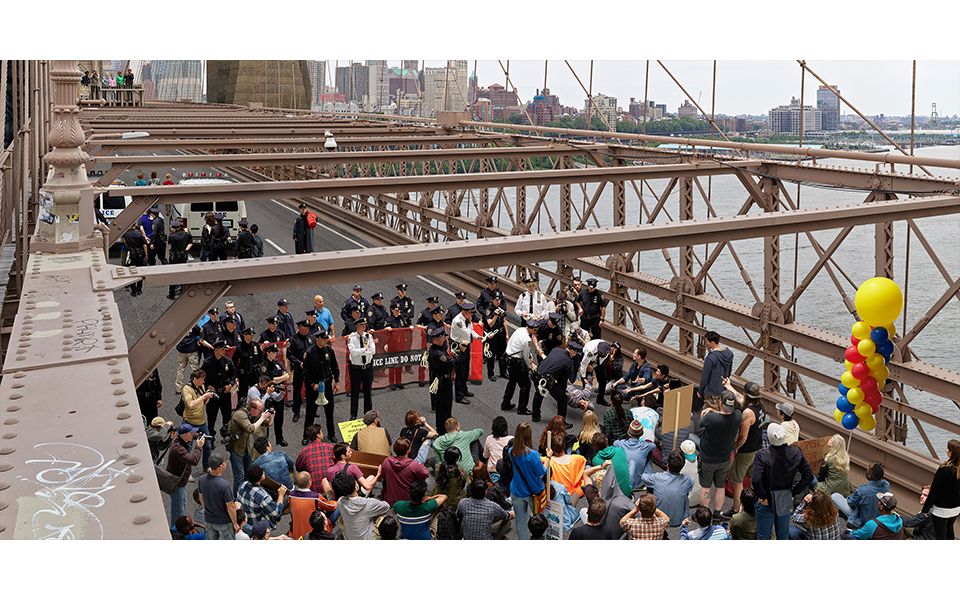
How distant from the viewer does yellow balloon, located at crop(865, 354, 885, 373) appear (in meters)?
9.59

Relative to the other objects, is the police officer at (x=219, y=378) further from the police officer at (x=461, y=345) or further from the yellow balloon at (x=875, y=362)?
the yellow balloon at (x=875, y=362)

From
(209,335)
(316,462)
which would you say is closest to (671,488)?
(316,462)

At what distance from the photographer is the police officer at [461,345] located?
13352mm

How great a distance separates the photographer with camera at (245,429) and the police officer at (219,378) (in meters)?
1.54

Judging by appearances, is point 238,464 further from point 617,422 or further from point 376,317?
point 617,422

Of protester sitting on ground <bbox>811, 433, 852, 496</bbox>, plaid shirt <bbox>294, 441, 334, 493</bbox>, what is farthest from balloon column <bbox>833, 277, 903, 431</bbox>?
plaid shirt <bbox>294, 441, 334, 493</bbox>

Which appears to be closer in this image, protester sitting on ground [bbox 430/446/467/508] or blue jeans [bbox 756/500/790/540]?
protester sitting on ground [bbox 430/446/467/508]

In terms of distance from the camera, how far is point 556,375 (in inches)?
488

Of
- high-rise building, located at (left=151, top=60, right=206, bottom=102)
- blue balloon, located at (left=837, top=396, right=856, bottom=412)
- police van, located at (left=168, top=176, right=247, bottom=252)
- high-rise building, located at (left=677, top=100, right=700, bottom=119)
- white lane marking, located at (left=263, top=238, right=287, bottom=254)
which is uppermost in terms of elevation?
high-rise building, located at (left=151, top=60, right=206, bottom=102)

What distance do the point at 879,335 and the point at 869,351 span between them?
233mm

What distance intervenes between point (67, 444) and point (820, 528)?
763 cm

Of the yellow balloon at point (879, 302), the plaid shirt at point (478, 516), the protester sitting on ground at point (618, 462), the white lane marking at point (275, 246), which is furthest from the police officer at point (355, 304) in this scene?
the white lane marking at point (275, 246)

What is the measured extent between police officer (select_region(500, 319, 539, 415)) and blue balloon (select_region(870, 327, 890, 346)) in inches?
205

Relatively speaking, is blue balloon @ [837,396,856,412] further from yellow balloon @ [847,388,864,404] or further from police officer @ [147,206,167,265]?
police officer @ [147,206,167,265]
